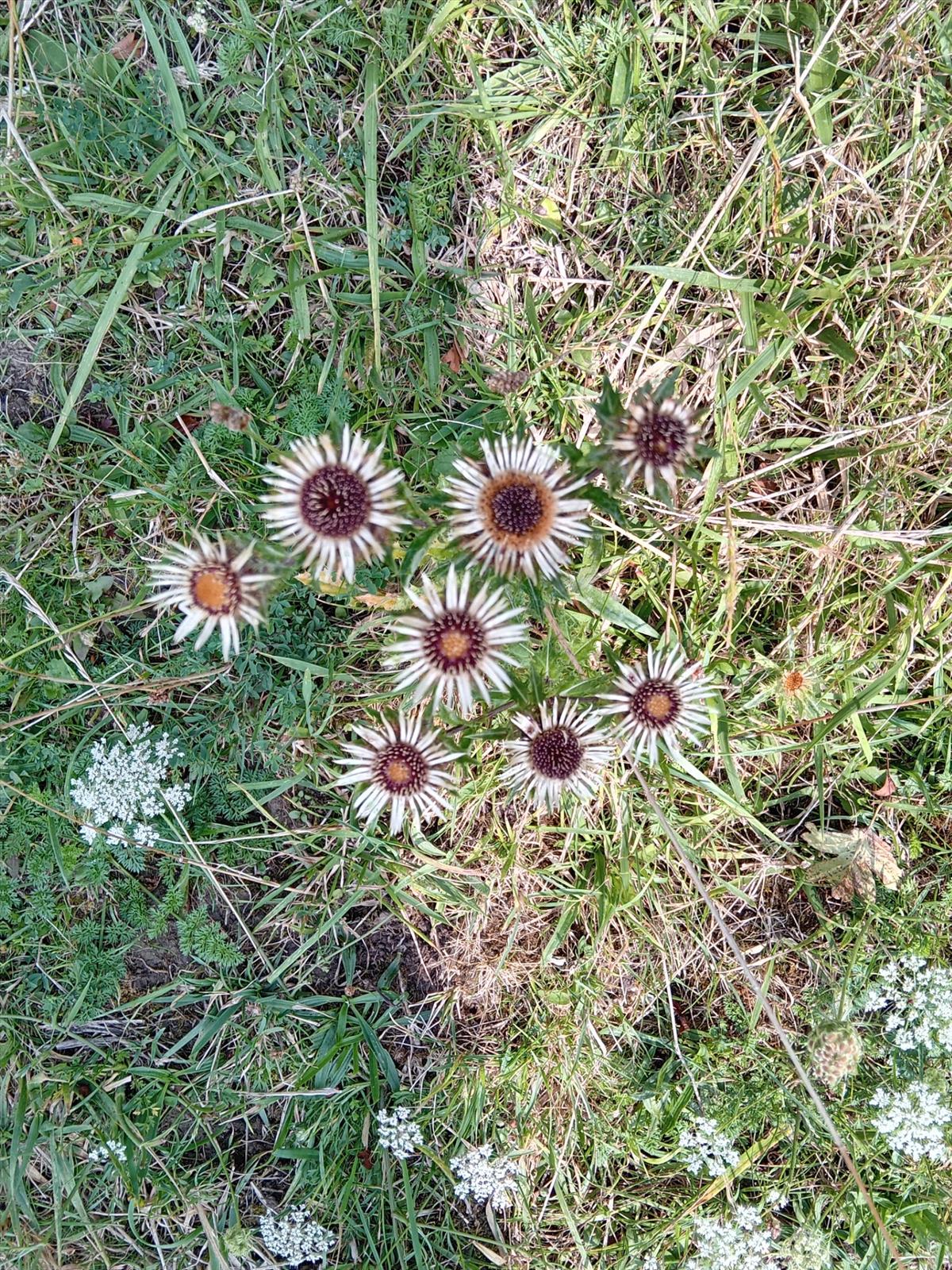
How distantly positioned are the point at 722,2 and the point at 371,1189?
3.68 meters

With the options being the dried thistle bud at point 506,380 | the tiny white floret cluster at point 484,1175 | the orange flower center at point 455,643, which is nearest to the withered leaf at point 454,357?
the dried thistle bud at point 506,380

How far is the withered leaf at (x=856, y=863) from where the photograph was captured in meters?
2.60

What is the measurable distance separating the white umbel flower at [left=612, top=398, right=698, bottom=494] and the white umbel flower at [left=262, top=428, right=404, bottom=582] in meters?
0.48

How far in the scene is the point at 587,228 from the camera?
8.30 feet

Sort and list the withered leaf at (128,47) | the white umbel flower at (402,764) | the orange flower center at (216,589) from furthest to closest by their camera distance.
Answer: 1. the withered leaf at (128,47)
2. the white umbel flower at (402,764)
3. the orange flower center at (216,589)

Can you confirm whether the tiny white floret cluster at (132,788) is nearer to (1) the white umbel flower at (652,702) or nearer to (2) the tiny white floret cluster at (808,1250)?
(1) the white umbel flower at (652,702)

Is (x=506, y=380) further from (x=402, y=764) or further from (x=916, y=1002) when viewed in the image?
(x=916, y=1002)

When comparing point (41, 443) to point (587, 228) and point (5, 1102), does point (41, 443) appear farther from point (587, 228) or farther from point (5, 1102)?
point (5, 1102)

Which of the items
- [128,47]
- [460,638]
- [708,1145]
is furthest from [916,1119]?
[128,47]

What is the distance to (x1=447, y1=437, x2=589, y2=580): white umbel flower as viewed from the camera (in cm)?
190

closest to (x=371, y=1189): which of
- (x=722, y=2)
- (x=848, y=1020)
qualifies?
(x=848, y=1020)

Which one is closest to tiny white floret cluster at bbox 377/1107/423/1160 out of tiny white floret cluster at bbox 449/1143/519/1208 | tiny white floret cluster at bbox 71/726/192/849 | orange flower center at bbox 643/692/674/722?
tiny white floret cluster at bbox 449/1143/519/1208

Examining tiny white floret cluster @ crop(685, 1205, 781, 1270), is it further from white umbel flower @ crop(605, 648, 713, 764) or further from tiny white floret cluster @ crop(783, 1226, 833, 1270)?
white umbel flower @ crop(605, 648, 713, 764)

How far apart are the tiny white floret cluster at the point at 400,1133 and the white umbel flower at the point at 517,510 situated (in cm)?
179
